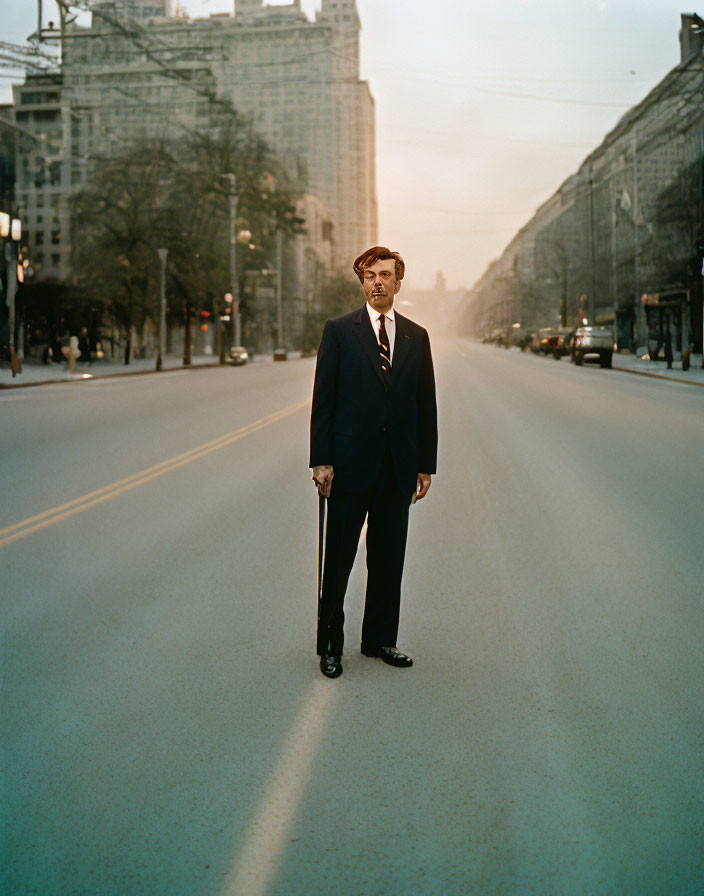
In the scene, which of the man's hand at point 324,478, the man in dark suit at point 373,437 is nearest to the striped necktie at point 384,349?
the man in dark suit at point 373,437

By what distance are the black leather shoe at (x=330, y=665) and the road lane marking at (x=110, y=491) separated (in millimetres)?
3929

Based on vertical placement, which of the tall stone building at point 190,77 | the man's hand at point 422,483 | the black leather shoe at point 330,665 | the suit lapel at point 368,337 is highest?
the tall stone building at point 190,77

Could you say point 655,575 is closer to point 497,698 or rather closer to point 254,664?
point 497,698

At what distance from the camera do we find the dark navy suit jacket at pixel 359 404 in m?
4.35

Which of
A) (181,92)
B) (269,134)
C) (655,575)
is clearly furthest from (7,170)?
(269,134)

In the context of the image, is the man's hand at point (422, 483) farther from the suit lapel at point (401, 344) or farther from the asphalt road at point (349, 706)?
the asphalt road at point (349, 706)

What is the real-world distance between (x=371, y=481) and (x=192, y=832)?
1820mm

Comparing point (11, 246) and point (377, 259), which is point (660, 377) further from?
point (377, 259)

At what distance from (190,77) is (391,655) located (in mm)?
118467

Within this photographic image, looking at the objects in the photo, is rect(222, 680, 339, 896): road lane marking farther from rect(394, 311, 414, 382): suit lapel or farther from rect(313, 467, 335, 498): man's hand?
rect(394, 311, 414, 382): suit lapel

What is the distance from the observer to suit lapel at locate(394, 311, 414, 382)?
14.4ft

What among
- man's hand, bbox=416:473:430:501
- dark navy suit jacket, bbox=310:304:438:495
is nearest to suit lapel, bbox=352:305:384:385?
dark navy suit jacket, bbox=310:304:438:495

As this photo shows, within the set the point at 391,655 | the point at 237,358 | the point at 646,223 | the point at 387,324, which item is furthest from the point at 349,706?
the point at 646,223

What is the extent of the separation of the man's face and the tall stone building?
6058cm
